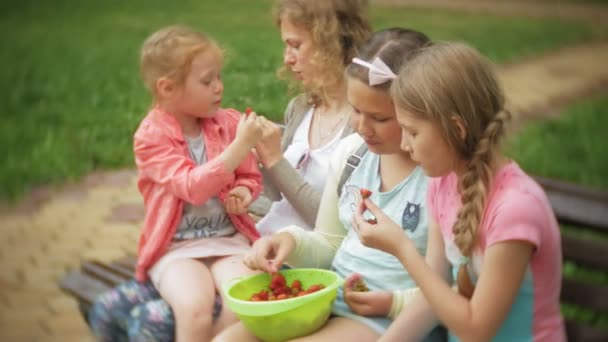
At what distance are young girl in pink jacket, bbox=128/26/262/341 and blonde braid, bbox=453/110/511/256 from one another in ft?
2.25

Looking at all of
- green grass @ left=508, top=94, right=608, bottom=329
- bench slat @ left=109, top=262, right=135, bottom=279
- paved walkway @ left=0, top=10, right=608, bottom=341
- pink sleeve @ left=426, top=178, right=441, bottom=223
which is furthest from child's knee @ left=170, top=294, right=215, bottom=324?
green grass @ left=508, top=94, right=608, bottom=329

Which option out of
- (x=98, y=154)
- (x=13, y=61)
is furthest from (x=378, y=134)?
(x=13, y=61)

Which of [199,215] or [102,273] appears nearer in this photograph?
[199,215]

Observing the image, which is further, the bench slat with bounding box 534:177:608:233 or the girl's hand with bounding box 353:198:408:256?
the bench slat with bounding box 534:177:608:233

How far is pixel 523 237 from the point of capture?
1771 mm

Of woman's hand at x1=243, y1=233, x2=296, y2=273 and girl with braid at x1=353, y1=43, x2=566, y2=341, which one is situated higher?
girl with braid at x1=353, y1=43, x2=566, y2=341

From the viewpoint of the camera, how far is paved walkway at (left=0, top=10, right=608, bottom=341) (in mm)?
4195

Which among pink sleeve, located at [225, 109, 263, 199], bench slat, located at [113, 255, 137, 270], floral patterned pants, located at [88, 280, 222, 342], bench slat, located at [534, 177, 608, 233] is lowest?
bench slat, located at [113, 255, 137, 270]

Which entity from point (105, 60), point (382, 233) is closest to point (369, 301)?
point (382, 233)

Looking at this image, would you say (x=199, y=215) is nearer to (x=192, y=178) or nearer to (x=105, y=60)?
(x=192, y=178)

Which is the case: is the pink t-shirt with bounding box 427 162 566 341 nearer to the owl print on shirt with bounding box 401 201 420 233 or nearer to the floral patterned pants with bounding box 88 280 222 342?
the owl print on shirt with bounding box 401 201 420 233

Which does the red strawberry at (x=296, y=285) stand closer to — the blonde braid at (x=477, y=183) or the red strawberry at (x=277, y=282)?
the red strawberry at (x=277, y=282)

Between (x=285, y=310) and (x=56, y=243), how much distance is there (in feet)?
11.1

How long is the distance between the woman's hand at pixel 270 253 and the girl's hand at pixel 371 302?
20cm
